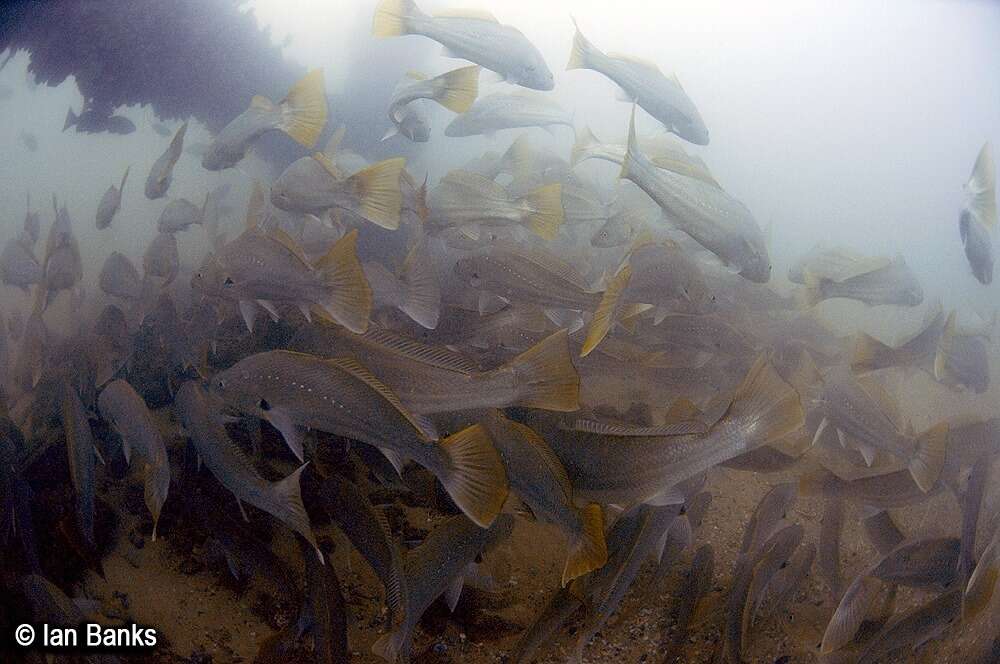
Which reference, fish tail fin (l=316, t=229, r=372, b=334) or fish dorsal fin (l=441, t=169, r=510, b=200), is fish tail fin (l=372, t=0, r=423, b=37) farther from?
fish tail fin (l=316, t=229, r=372, b=334)

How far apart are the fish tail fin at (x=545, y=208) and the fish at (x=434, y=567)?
121 centimetres

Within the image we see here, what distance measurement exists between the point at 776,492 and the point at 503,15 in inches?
104

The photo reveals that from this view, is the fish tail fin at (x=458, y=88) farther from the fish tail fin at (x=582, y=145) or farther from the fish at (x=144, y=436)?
the fish at (x=144, y=436)

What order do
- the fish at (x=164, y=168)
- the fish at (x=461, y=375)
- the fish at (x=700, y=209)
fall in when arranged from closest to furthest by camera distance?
the fish at (x=461, y=375) < the fish at (x=700, y=209) < the fish at (x=164, y=168)

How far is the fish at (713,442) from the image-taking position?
1.36 meters

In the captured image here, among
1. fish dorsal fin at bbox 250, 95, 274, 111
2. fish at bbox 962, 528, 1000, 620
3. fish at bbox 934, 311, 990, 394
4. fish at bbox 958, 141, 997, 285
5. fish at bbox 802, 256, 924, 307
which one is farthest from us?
fish at bbox 934, 311, 990, 394

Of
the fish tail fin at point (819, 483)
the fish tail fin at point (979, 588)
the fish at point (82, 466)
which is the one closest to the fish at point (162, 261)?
the fish at point (82, 466)

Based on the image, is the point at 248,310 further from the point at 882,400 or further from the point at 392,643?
the point at 882,400

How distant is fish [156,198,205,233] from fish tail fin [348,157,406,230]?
1.64m

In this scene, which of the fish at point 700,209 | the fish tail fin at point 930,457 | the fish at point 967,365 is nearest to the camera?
the fish tail fin at point 930,457

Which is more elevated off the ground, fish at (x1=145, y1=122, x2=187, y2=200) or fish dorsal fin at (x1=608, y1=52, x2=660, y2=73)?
fish dorsal fin at (x1=608, y1=52, x2=660, y2=73)

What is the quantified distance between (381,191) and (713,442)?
54.6 inches

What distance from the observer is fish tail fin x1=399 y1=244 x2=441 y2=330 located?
184cm

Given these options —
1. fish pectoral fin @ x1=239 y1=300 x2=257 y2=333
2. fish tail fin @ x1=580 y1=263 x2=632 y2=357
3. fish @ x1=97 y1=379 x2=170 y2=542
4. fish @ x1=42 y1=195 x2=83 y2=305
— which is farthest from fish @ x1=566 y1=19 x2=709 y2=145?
fish @ x1=42 y1=195 x2=83 y2=305
